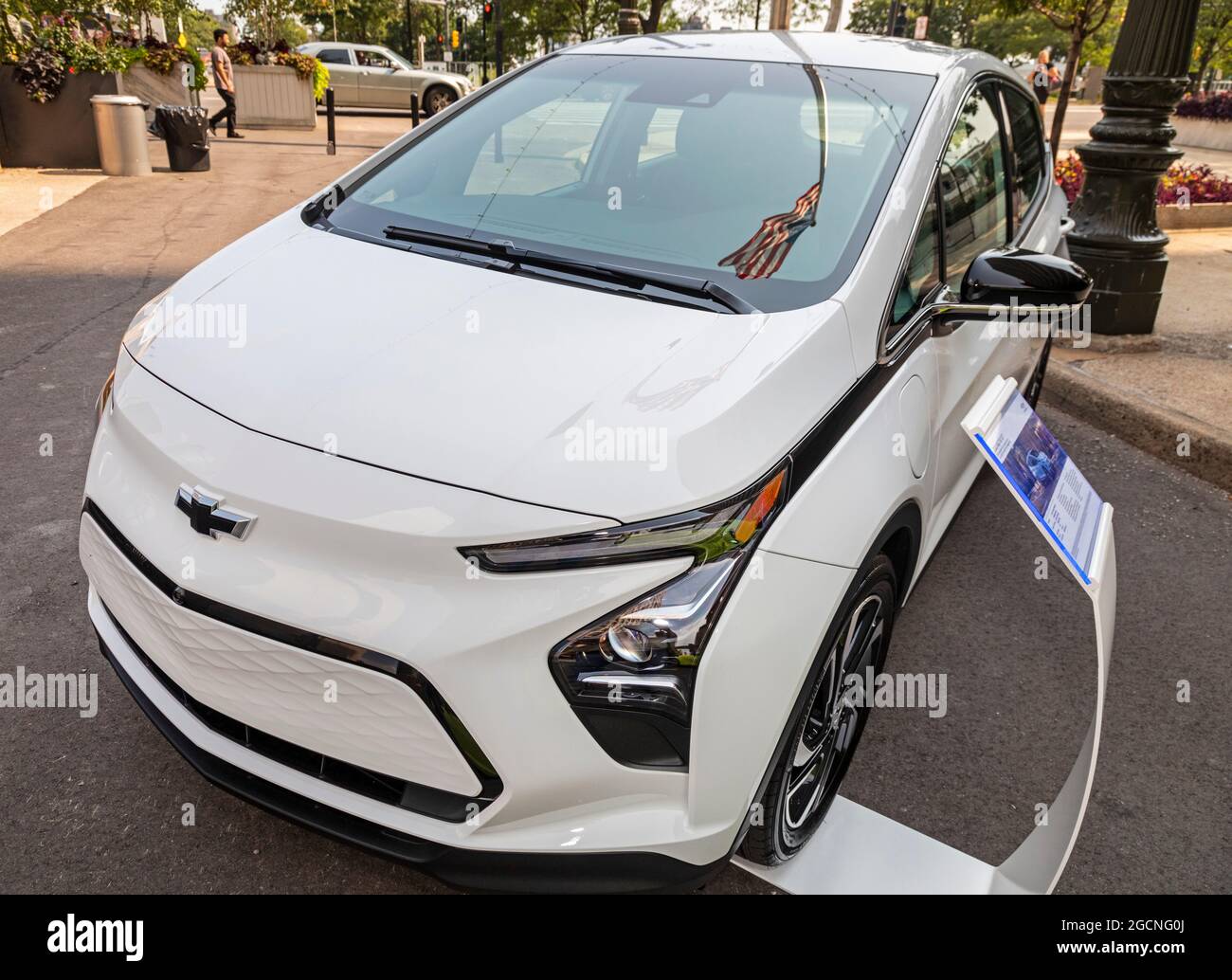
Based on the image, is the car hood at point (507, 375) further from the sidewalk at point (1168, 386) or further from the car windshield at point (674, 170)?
the sidewalk at point (1168, 386)

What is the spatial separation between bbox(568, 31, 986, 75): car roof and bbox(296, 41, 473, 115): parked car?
2134cm

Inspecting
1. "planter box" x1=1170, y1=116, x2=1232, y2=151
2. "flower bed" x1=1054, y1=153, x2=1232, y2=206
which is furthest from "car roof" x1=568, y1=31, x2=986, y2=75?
"planter box" x1=1170, y1=116, x2=1232, y2=151

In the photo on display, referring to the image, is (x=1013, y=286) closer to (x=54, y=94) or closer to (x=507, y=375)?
A: (x=507, y=375)

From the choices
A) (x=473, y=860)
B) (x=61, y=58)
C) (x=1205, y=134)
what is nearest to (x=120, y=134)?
(x=61, y=58)

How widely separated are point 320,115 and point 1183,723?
24014 millimetres

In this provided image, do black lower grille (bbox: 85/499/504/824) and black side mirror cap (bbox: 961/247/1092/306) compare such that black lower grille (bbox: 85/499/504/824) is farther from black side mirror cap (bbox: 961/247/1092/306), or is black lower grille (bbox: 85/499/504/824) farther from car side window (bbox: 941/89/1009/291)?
car side window (bbox: 941/89/1009/291)

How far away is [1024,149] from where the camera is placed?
415 cm

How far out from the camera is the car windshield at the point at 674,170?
2.60 meters

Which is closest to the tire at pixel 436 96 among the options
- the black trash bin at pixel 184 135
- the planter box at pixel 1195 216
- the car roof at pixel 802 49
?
the black trash bin at pixel 184 135

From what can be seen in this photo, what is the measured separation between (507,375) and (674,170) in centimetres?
122
